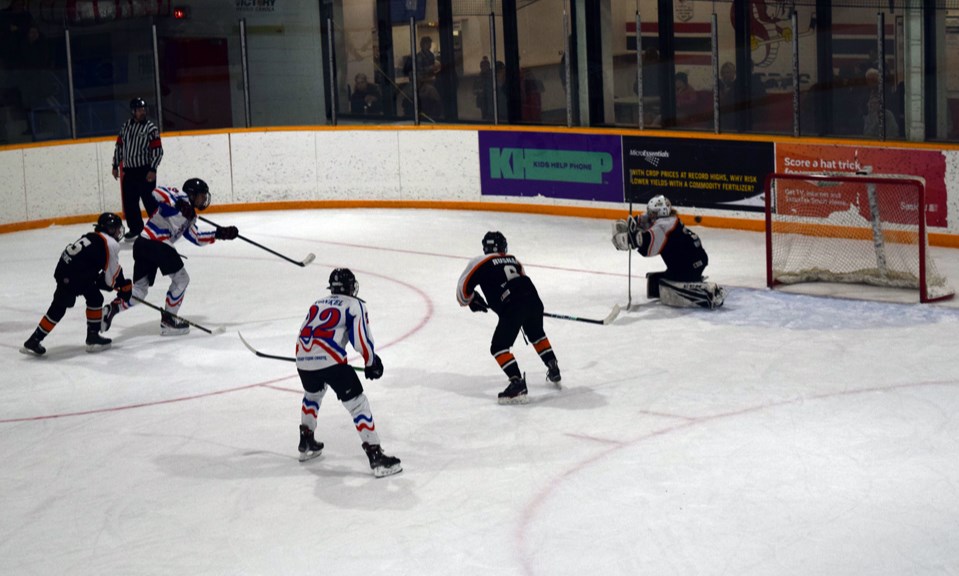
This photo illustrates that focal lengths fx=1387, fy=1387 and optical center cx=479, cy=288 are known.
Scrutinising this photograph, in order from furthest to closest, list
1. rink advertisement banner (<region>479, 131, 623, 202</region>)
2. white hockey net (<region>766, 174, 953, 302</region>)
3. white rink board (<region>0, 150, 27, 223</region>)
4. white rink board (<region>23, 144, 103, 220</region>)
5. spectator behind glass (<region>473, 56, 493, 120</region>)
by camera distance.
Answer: spectator behind glass (<region>473, 56, 493, 120</region>) < white rink board (<region>23, 144, 103, 220</region>) < white rink board (<region>0, 150, 27, 223</region>) < rink advertisement banner (<region>479, 131, 623, 202</region>) < white hockey net (<region>766, 174, 953, 302</region>)

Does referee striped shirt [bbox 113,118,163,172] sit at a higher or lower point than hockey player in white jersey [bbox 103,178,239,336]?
higher

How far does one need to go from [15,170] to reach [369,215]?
3.68 metres

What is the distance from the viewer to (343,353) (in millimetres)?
6590

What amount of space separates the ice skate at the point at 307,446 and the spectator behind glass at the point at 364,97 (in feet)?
31.4

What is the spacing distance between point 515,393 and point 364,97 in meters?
9.27

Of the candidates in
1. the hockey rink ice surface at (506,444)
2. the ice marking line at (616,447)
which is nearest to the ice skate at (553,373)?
the hockey rink ice surface at (506,444)

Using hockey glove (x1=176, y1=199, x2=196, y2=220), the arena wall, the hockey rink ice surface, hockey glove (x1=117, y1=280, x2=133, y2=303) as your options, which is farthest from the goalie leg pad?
the arena wall

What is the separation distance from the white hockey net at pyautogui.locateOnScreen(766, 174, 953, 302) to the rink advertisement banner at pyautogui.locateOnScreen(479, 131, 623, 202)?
8.49ft

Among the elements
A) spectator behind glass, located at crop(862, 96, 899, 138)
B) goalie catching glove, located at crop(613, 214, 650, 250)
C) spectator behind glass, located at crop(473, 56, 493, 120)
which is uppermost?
spectator behind glass, located at crop(473, 56, 493, 120)

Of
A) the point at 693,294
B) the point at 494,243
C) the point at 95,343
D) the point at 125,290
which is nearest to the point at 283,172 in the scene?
the point at 125,290

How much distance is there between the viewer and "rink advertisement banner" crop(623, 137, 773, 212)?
12742 mm

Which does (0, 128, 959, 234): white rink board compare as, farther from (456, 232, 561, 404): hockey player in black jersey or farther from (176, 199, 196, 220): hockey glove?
(456, 232, 561, 404): hockey player in black jersey

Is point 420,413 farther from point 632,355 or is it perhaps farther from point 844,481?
point 844,481

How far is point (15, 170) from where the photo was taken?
564 inches
